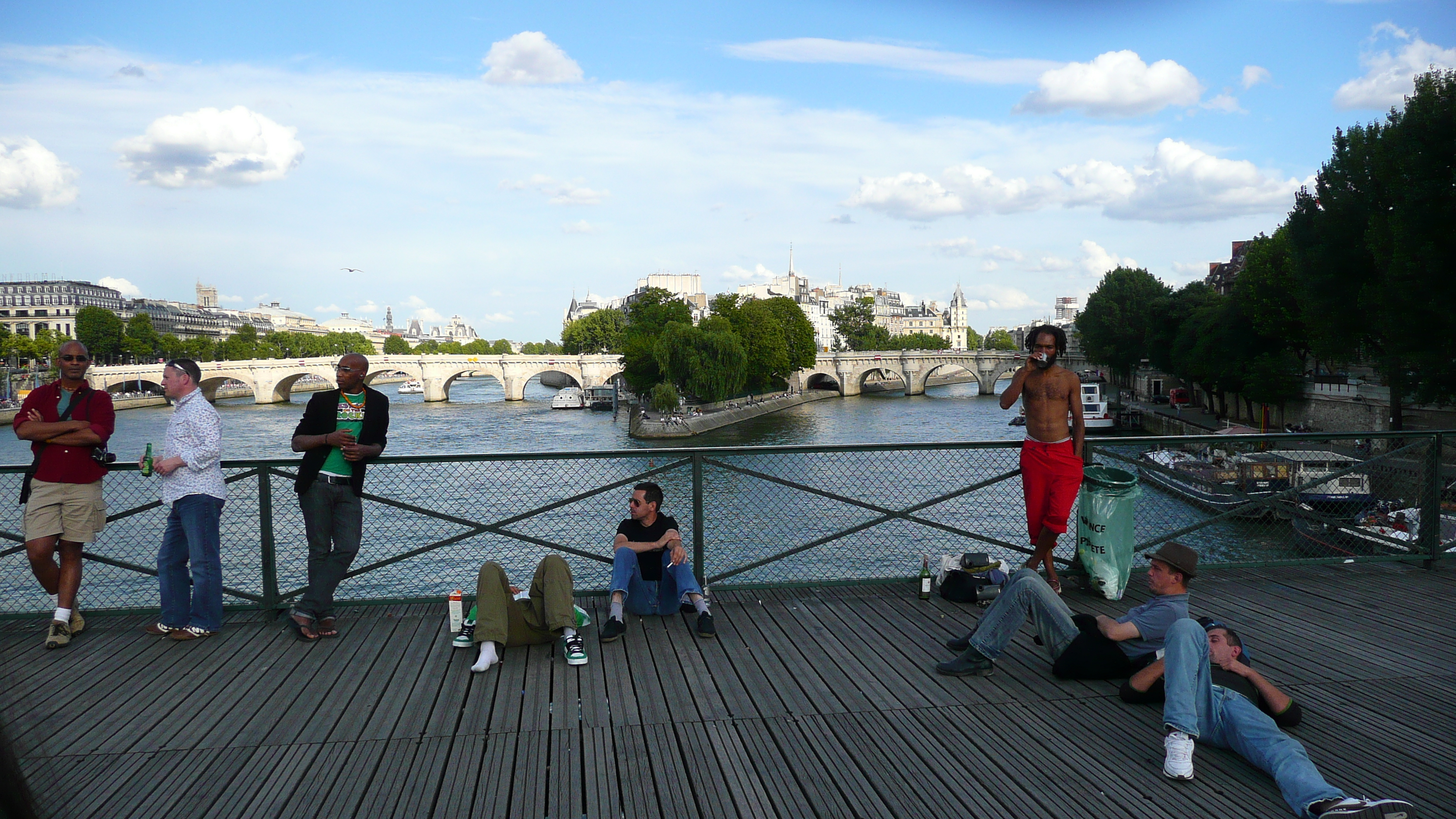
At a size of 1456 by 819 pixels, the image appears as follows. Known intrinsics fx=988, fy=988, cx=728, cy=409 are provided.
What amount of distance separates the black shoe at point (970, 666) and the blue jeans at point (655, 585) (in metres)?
1.39

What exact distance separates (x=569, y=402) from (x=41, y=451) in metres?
60.3

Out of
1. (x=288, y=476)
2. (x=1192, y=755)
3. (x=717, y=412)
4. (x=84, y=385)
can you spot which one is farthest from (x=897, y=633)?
(x=717, y=412)

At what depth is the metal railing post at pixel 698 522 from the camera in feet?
18.5

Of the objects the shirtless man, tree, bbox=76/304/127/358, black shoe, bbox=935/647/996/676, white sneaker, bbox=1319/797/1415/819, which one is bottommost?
black shoe, bbox=935/647/996/676

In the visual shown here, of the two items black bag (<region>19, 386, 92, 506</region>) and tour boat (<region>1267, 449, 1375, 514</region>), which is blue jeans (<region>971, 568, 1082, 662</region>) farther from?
black bag (<region>19, 386, 92, 506</region>)

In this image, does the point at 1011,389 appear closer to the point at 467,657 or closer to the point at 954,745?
the point at 954,745

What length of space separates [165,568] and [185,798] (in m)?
2.04

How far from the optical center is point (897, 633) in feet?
16.5

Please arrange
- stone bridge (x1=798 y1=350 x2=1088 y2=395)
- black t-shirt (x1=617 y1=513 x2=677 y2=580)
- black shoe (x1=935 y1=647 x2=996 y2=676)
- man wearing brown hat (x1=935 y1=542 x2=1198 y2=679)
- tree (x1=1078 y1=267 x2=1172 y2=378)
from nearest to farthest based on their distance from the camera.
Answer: man wearing brown hat (x1=935 y1=542 x2=1198 y2=679) < black shoe (x1=935 y1=647 x2=996 y2=676) < black t-shirt (x1=617 y1=513 x2=677 y2=580) < tree (x1=1078 y1=267 x2=1172 y2=378) < stone bridge (x1=798 y1=350 x2=1088 y2=395)

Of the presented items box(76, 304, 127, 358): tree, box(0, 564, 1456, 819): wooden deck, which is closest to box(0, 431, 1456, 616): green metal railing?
box(0, 564, 1456, 819): wooden deck

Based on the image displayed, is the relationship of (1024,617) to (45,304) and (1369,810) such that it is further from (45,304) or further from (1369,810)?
(45,304)

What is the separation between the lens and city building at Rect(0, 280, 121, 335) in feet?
322

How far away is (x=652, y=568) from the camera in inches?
208

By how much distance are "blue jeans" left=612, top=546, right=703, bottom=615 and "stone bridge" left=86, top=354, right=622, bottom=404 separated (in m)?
65.3
